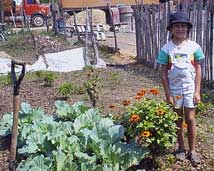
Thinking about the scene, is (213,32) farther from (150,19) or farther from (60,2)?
(60,2)

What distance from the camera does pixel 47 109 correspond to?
6.98 metres

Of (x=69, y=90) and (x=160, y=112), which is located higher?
(x=160, y=112)

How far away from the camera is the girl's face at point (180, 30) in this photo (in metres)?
4.23

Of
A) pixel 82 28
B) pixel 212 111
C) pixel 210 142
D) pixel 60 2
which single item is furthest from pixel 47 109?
pixel 60 2

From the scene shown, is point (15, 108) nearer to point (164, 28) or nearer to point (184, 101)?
point (184, 101)

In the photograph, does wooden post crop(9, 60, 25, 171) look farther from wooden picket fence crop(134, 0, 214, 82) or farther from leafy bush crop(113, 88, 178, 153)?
wooden picket fence crop(134, 0, 214, 82)

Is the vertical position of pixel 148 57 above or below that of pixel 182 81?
below

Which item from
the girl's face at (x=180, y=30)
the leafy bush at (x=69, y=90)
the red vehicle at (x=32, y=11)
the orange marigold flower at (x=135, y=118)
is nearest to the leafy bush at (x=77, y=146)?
the orange marigold flower at (x=135, y=118)

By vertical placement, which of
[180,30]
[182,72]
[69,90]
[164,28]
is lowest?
[69,90]

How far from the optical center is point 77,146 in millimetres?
4434

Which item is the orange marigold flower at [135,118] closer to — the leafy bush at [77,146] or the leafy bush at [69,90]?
the leafy bush at [77,146]

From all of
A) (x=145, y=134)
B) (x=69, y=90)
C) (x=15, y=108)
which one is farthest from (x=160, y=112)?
(x=69, y=90)

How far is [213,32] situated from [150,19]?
2949mm

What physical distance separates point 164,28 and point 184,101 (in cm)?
571
